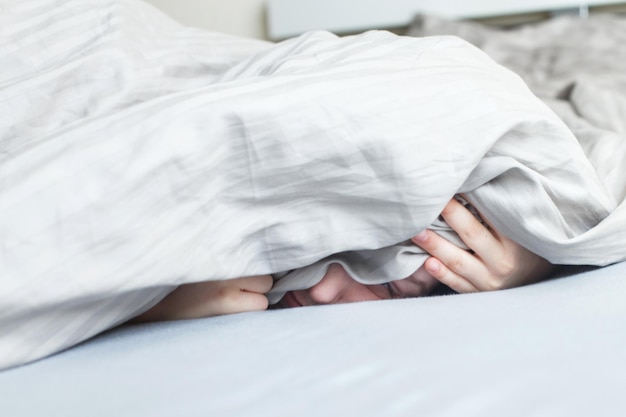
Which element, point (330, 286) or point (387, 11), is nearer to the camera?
point (330, 286)

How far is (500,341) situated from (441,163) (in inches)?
6.1

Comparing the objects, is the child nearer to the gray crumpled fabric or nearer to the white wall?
the gray crumpled fabric

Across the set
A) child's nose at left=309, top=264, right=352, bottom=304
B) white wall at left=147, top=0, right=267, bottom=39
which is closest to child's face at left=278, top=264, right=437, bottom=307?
child's nose at left=309, top=264, right=352, bottom=304

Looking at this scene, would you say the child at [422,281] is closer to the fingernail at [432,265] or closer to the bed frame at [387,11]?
the fingernail at [432,265]

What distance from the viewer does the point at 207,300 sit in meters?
0.69

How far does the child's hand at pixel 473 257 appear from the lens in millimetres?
717

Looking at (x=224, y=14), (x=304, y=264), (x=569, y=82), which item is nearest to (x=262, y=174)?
(x=304, y=264)

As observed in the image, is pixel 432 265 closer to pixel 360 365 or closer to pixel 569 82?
pixel 360 365

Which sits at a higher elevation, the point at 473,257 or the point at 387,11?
the point at 473,257

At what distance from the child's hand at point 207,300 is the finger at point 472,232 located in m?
0.18

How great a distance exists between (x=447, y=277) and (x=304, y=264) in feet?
0.46

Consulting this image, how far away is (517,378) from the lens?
48 centimetres

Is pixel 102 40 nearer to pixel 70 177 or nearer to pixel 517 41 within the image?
pixel 70 177

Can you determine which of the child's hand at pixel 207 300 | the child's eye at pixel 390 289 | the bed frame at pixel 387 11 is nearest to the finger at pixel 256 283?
the child's hand at pixel 207 300
